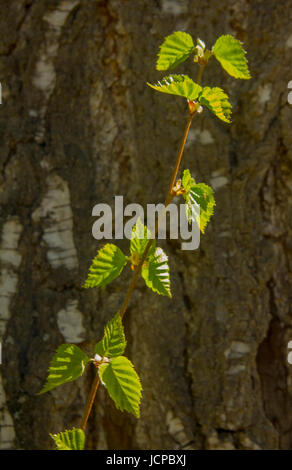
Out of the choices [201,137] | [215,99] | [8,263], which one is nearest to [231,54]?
[215,99]

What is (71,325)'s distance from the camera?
135 centimetres

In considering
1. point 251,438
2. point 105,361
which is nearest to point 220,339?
point 251,438

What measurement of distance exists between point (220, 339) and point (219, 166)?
0.45 m

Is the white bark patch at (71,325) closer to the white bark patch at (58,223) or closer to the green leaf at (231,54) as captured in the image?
the white bark patch at (58,223)

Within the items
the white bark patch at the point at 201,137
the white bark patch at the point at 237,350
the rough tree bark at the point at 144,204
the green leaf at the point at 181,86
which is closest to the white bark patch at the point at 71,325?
the rough tree bark at the point at 144,204

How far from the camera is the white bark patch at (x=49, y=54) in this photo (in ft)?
4.61

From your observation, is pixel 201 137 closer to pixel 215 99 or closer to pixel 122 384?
pixel 215 99

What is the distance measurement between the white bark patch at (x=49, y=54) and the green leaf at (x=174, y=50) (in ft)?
2.15

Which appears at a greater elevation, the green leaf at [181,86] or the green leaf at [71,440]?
the green leaf at [181,86]

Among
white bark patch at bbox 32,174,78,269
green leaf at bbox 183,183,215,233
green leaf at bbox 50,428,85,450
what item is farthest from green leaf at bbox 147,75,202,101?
white bark patch at bbox 32,174,78,269

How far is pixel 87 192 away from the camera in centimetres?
139

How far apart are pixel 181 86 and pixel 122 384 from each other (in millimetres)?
448

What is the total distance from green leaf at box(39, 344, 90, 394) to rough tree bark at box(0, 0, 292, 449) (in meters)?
0.55

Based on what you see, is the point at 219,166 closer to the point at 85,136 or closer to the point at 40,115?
Result: the point at 85,136
